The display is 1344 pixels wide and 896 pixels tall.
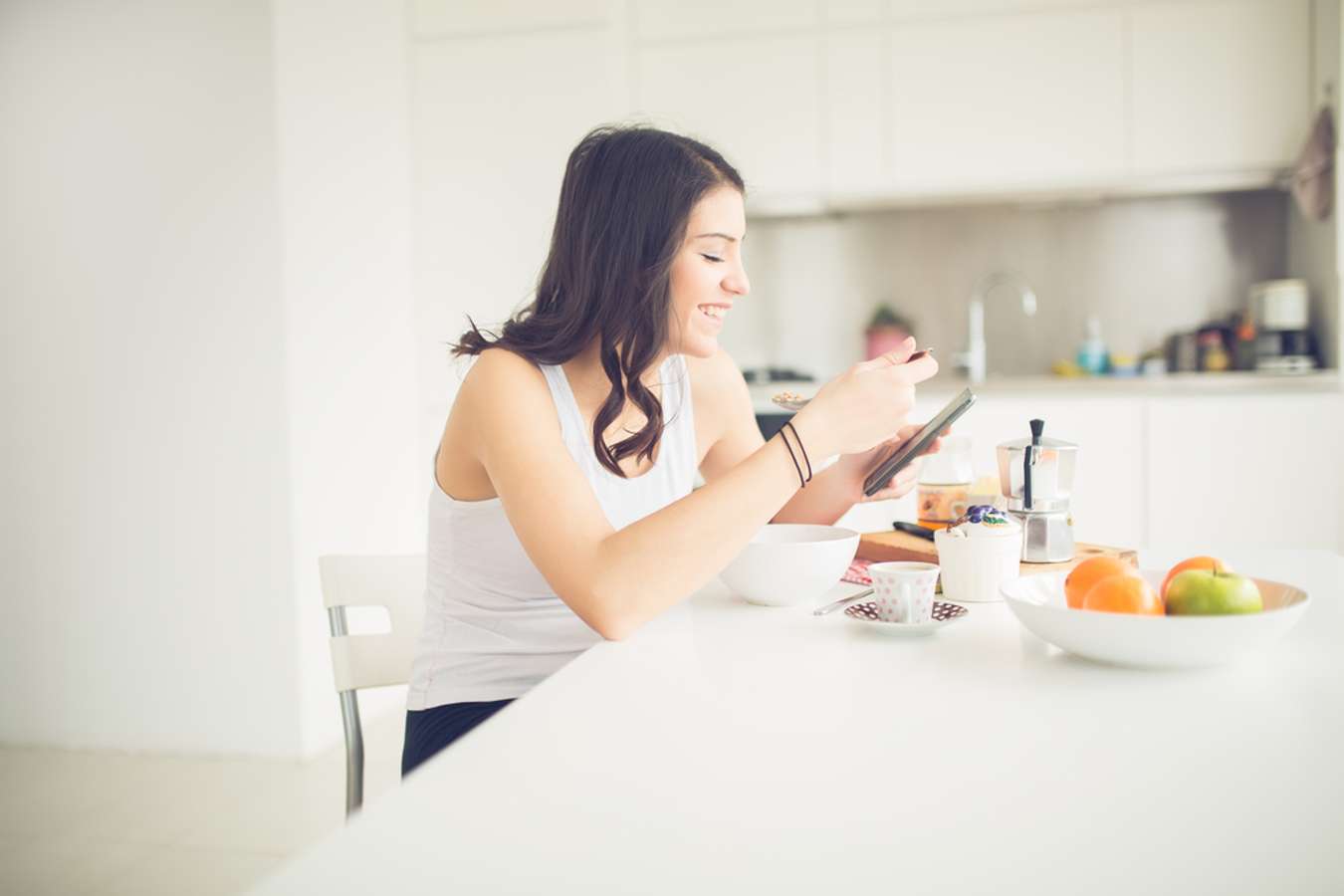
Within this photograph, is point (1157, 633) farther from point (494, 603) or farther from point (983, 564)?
point (494, 603)

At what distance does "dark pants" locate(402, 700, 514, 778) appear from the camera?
1.25 m

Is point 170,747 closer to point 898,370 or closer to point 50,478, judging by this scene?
point 50,478

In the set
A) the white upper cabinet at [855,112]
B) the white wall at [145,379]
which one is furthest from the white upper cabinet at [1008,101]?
the white wall at [145,379]

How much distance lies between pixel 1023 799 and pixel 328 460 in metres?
2.60

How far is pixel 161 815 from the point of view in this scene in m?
2.45

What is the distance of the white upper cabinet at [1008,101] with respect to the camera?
357 centimetres

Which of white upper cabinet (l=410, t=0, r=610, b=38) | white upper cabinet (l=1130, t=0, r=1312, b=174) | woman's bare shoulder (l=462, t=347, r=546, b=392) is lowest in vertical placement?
woman's bare shoulder (l=462, t=347, r=546, b=392)

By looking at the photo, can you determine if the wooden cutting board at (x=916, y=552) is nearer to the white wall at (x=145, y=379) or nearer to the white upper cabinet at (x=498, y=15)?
the white wall at (x=145, y=379)

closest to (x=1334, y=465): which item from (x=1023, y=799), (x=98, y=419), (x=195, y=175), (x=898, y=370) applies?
(x=898, y=370)

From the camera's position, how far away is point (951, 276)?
13.9ft

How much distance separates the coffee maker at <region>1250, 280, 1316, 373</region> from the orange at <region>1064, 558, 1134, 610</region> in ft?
9.70

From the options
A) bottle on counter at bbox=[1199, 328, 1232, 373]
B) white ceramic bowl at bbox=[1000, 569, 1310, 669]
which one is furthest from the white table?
bottle on counter at bbox=[1199, 328, 1232, 373]

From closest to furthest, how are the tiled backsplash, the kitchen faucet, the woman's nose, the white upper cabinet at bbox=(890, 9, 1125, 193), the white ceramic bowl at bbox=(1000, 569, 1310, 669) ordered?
the white ceramic bowl at bbox=(1000, 569, 1310, 669), the woman's nose, the white upper cabinet at bbox=(890, 9, 1125, 193), the tiled backsplash, the kitchen faucet

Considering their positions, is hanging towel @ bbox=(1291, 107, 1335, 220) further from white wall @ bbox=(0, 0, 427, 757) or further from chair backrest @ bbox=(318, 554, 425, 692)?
chair backrest @ bbox=(318, 554, 425, 692)
